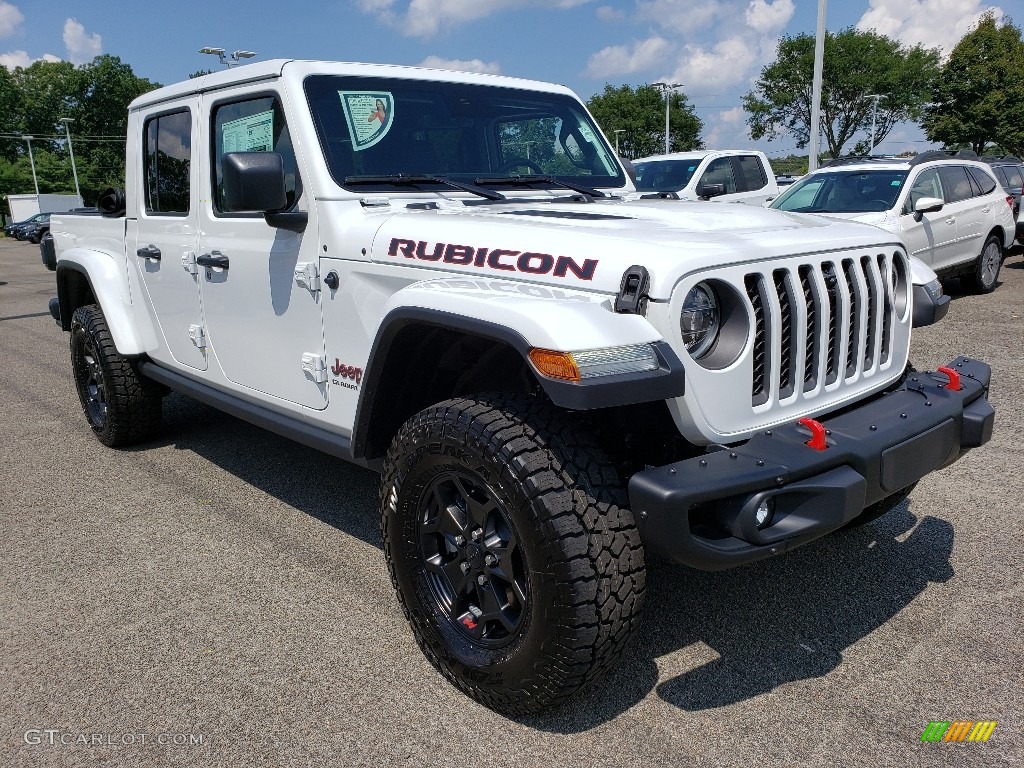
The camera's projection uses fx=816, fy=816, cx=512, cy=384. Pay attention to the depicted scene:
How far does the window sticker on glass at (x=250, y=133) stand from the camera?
334 cm

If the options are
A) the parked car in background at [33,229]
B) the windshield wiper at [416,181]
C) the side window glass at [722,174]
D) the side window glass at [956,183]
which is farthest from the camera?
the parked car in background at [33,229]

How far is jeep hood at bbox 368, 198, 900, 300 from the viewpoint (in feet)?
7.45

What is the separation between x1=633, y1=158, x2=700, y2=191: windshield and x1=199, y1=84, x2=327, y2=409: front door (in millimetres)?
8411

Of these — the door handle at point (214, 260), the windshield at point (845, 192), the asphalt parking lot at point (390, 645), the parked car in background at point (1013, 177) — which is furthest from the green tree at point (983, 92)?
the door handle at point (214, 260)

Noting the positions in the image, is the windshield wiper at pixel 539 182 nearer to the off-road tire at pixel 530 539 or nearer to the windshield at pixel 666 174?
the off-road tire at pixel 530 539

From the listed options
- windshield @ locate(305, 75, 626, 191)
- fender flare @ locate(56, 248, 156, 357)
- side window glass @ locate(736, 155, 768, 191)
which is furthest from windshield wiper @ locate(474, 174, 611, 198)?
side window glass @ locate(736, 155, 768, 191)

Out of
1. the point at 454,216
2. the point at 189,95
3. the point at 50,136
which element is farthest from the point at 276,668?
the point at 50,136

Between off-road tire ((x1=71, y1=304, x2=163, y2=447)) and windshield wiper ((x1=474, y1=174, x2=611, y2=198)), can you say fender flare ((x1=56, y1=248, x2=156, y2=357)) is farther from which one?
windshield wiper ((x1=474, y1=174, x2=611, y2=198))

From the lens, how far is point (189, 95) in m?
3.89

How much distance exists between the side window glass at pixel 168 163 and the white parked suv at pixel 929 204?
22.1 feet

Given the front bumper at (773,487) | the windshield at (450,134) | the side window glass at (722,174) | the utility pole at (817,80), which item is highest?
the utility pole at (817,80)

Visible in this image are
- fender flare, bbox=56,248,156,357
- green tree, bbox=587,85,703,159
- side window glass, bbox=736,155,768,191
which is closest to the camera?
fender flare, bbox=56,248,156,357

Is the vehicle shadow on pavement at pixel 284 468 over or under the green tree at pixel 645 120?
under

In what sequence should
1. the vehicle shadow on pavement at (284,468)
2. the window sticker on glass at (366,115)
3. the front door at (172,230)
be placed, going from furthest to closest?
the vehicle shadow on pavement at (284,468) → the front door at (172,230) → the window sticker on glass at (366,115)
